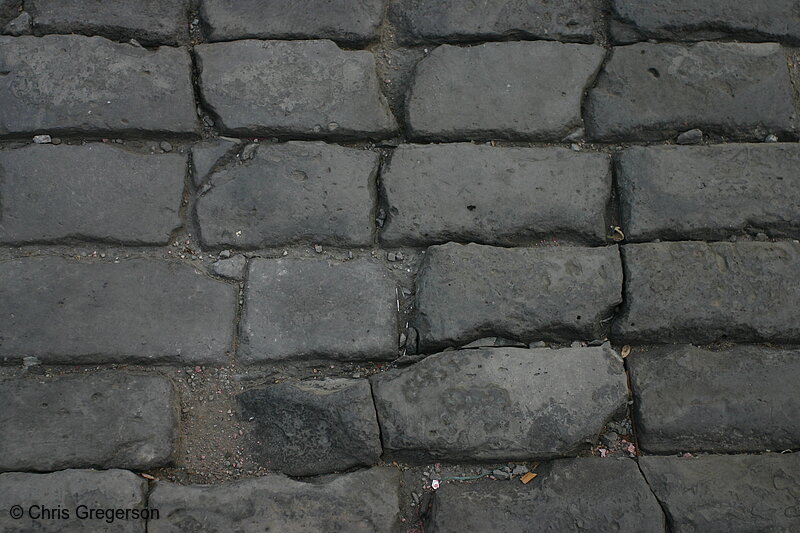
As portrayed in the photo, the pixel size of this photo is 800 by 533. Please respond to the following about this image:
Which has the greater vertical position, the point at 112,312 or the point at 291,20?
the point at 291,20

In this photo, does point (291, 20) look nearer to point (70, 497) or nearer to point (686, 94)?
point (686, 94)

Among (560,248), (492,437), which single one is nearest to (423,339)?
(492,437)

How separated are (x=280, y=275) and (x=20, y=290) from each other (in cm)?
76

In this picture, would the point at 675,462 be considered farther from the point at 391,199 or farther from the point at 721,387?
the point at 391,199

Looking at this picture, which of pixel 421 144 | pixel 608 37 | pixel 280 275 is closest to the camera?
pixel 280 275

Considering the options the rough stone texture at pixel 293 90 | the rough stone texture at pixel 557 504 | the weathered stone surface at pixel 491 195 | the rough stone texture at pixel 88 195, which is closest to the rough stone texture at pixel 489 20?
the rough stone texture at pixel 293 90

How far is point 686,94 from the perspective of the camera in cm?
247

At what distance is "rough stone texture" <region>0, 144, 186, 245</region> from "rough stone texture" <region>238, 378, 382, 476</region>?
608 mm

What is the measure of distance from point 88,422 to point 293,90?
1.18m

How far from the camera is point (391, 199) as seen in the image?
2.33 metres

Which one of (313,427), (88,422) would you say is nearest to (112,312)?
(88,422)

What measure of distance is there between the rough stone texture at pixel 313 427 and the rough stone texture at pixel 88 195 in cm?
61

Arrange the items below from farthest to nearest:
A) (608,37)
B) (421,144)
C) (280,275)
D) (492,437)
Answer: (608,37), (421,144), (280,275), (492,437)

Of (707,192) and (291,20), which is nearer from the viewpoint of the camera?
(707,192)
